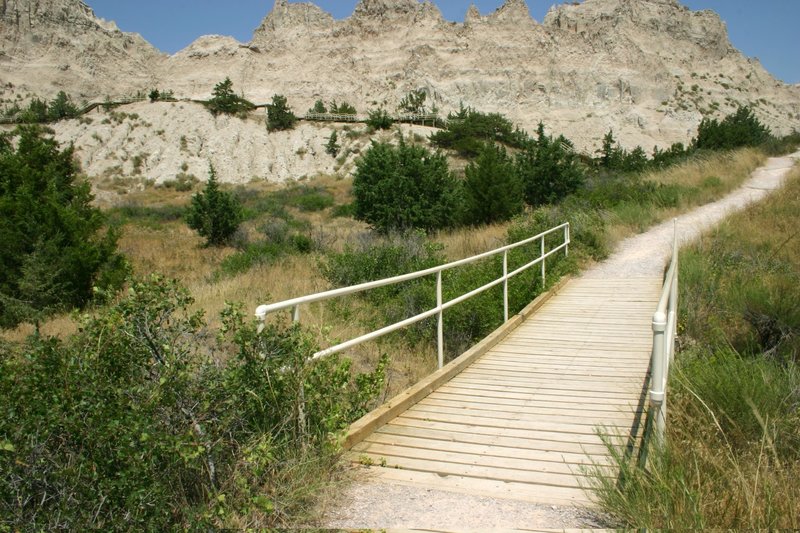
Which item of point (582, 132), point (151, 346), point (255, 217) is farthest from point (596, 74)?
point (151, 346)

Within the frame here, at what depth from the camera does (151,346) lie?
3.40 metres

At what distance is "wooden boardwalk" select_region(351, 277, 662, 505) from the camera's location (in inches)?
152

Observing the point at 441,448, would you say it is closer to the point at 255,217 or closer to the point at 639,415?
the point at 639,415

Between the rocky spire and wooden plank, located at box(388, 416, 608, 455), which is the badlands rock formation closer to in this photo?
the rocky spire

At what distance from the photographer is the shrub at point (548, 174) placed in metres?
26.4

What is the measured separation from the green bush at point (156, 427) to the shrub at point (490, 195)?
1996 centimetres

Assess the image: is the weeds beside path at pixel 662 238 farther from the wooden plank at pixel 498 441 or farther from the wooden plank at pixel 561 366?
the wooden plank at pixel 498 441

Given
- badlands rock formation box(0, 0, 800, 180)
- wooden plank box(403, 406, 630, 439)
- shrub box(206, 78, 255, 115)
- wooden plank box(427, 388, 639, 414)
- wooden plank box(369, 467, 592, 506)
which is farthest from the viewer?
badlands rock formation box(0, 0, 800, 180)

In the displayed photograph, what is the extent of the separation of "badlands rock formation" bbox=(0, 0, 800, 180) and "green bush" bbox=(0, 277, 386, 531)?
67.3m

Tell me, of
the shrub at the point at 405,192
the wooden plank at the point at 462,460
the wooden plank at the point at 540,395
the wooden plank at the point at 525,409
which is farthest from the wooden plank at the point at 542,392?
the shrub at the point at 405,192

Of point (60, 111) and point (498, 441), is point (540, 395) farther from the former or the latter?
point (60, 111)

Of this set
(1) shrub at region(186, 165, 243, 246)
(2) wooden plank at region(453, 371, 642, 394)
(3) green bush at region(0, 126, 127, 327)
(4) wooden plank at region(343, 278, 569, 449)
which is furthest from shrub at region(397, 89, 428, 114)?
(2) wooden plank at region(453, 371, 642, 394)

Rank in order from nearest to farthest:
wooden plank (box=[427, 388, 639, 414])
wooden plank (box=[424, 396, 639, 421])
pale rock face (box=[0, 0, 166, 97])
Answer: wooden plank (box=[424, 396, 639, 421])
wooden plank (box=[427, 388, 639, 414])
pale rock face (box=[0, 0, 166, 97])

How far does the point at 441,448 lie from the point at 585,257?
1049cm
